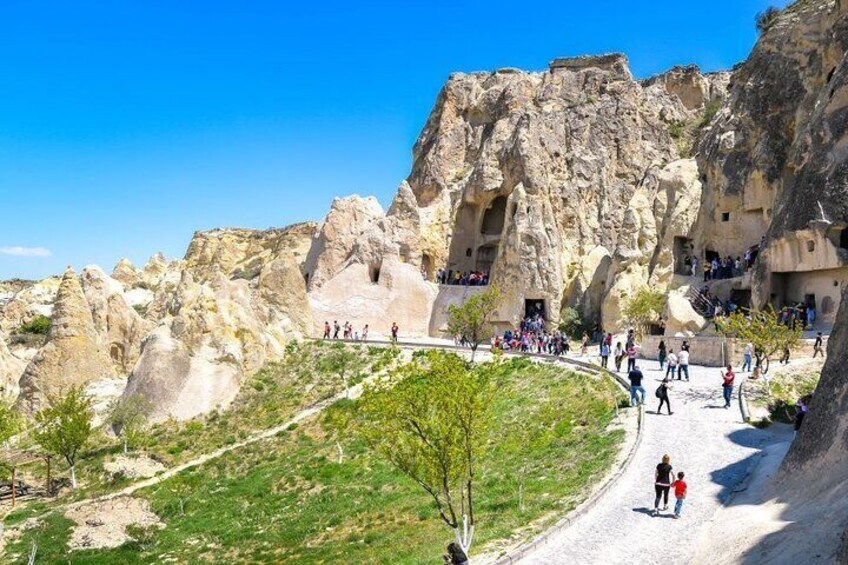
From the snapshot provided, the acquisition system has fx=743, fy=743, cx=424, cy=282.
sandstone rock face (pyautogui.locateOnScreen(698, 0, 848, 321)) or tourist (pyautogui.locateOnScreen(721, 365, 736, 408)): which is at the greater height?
sandstone rock face (pyautogui.locateOnScreen(698, 0, 848, 321))

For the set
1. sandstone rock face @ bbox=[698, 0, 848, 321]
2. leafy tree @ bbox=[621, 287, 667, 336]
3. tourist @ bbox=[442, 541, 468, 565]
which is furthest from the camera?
leafy tree @ bbox=[621, 287, 667, 336]

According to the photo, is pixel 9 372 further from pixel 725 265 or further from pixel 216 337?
pixel 725 265

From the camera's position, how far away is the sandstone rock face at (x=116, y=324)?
45312 millimetres

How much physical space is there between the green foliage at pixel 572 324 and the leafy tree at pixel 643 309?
4.83m

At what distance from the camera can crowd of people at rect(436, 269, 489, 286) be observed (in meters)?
51.4

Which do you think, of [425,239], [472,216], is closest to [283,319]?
[425,239]

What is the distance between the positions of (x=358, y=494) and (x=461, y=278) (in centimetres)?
3167

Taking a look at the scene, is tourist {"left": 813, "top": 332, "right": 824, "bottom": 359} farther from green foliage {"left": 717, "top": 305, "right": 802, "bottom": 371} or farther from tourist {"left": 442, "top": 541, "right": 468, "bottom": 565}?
tourist {"left": 442, "top": 541, "right": 468, "bottom": 565}

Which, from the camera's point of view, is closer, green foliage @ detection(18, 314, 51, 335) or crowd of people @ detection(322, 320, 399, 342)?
crowd of people @ detection(322, 320, 399, 342)

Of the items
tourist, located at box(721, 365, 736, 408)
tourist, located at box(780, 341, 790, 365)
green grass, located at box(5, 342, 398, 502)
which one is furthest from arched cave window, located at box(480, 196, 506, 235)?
tourist, located at box(721, 365, 736, 408)

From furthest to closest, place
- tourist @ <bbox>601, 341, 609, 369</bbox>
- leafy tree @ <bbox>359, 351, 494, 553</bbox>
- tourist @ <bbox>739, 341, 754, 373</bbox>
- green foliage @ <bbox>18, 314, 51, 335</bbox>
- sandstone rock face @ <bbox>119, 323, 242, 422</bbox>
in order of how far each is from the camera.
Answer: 1. green foliage @ <bbox>18, 314, 51, 335</bbox>
2. sandstone rock face @ <bbox>119, 323, 242, 422</bbox>
3. tourist @ <bbox>601, 341, 609, 369</bbox>
4. tourist @ <bbox>739, 341, 754, 373</bbox>
5. leafy tree @ <bbox>359, 351, 494, 553</bbox>

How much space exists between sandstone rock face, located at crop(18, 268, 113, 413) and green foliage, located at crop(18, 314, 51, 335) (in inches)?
842

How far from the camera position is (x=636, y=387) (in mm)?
22500

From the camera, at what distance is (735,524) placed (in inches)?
537
